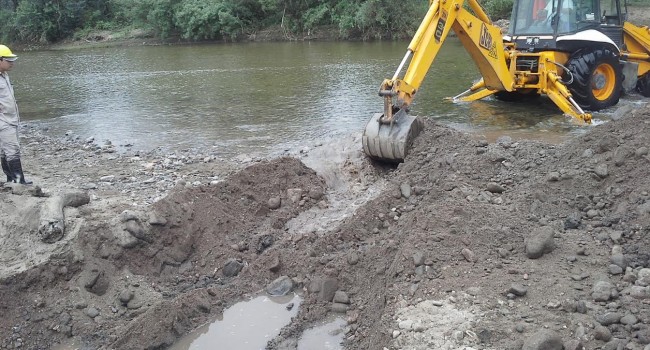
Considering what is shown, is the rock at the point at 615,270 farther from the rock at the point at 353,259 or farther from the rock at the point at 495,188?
the rock at the point at 353,259

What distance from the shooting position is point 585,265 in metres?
4.71

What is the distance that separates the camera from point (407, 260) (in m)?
4.91

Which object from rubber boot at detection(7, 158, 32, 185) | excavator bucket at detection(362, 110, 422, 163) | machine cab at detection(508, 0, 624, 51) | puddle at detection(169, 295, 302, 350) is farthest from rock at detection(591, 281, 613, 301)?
machine cab at detection(508, 0, 624, 51)

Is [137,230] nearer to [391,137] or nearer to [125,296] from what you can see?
[125,296]

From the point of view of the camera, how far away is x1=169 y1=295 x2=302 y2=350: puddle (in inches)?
187

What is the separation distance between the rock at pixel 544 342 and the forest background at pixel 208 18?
92.1ft

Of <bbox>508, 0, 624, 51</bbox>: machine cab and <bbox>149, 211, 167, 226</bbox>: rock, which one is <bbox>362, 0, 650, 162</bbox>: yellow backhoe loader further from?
<bbox>149, 211, 167, 226</bbox>: rock

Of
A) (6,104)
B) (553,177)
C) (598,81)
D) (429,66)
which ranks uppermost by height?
(429,66)

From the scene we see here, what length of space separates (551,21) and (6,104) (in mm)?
8710

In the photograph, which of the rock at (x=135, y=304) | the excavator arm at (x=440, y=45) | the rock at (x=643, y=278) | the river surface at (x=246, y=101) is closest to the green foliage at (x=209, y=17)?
the river surface at (x=246, y=101)

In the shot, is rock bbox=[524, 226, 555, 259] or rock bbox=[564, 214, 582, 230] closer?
rock bbox=[524, 226, 555, 259]

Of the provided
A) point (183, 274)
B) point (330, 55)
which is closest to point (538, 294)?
point (183, 274)

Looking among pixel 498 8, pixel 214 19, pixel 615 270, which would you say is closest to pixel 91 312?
pixel 615 270

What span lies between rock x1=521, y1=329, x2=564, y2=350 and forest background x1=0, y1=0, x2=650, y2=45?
92.1ft
